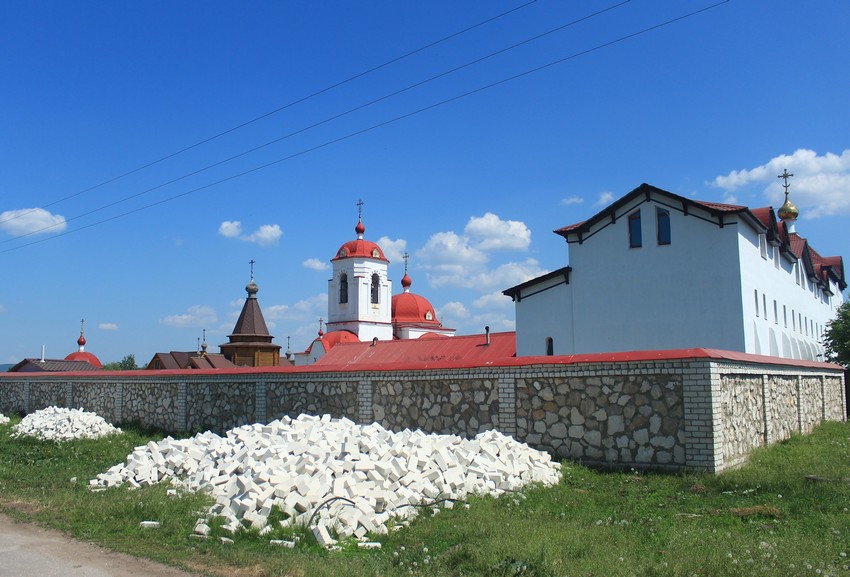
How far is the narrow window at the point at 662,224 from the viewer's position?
1038 inches

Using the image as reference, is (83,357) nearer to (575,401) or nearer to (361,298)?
(361,298)

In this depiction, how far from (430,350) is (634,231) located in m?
18.6

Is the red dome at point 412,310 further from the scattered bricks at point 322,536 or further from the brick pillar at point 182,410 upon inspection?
the scattered bricks at point 322,536

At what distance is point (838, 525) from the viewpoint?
272 inches

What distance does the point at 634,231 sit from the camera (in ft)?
89.4

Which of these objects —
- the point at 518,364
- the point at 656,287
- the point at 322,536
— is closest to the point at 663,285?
the point at 656,287

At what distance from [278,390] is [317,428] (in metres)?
4.44

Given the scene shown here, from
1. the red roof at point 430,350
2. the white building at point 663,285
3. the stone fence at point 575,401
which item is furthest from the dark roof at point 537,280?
→ the stone fence at point 575,401

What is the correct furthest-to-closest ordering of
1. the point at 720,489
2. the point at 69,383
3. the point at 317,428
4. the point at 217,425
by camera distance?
1. the point at 69,383
2. the point at 217,425
3. the point at 317,428
4. the point at 720,489

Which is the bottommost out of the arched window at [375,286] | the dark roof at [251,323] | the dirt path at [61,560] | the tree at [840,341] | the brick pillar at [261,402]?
the dirt path at [61,560]

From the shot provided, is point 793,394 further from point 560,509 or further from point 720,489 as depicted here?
point 560,509

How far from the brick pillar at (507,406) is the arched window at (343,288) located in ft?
158

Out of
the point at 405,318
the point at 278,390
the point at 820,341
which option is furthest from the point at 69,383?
the point at 405,318

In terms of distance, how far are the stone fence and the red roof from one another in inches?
820
